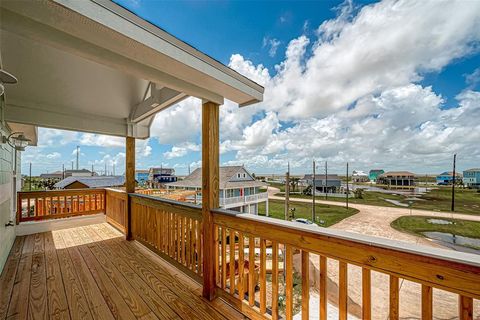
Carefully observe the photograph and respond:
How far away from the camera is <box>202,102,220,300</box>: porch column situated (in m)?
2.10

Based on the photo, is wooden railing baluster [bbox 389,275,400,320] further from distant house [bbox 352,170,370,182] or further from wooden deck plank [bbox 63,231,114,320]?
distant house [bbox 352,170,370,182]

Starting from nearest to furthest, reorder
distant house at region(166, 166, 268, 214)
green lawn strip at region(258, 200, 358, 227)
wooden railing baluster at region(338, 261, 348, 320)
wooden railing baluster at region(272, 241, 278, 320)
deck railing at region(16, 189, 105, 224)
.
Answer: wooden railing baluster at region(338, 261, 348, 320)
wooden railing baluster at region(272, 241, 278, 320)
deck railing at region(16, 189, 105, 224)
distant house at region(166, 166, 268, 214)
green lawn strip at region(258, 200, 358, 227)

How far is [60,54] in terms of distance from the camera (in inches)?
95.3

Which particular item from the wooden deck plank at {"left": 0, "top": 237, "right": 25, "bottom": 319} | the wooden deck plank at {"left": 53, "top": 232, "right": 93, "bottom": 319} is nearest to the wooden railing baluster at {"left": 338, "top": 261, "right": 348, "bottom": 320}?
the wooden deck plank at {"left": 53, "top": 232, "right": 93, "bottom": 319}

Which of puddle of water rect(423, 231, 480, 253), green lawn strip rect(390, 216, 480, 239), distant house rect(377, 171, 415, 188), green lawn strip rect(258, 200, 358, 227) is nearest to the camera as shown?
puddle of water rect(423, 231, 480, 253)

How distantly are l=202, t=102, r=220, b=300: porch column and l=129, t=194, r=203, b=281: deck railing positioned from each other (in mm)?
196

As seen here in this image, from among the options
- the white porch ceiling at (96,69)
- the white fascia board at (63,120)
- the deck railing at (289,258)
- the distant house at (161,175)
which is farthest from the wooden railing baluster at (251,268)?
the distant house at (161,175)

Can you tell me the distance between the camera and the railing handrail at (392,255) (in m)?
0.82

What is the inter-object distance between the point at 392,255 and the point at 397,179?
40.7 m

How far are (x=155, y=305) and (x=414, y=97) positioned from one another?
1030cm

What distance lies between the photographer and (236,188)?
14.2 metres

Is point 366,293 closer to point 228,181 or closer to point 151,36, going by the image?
point 151,36

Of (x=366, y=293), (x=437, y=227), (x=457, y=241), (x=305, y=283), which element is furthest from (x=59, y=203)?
(x=437, y=227)

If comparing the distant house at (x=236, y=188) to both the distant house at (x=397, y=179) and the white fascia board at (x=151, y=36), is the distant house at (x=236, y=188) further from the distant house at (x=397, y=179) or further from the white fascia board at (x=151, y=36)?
the distant house at (x=397, y=179)
